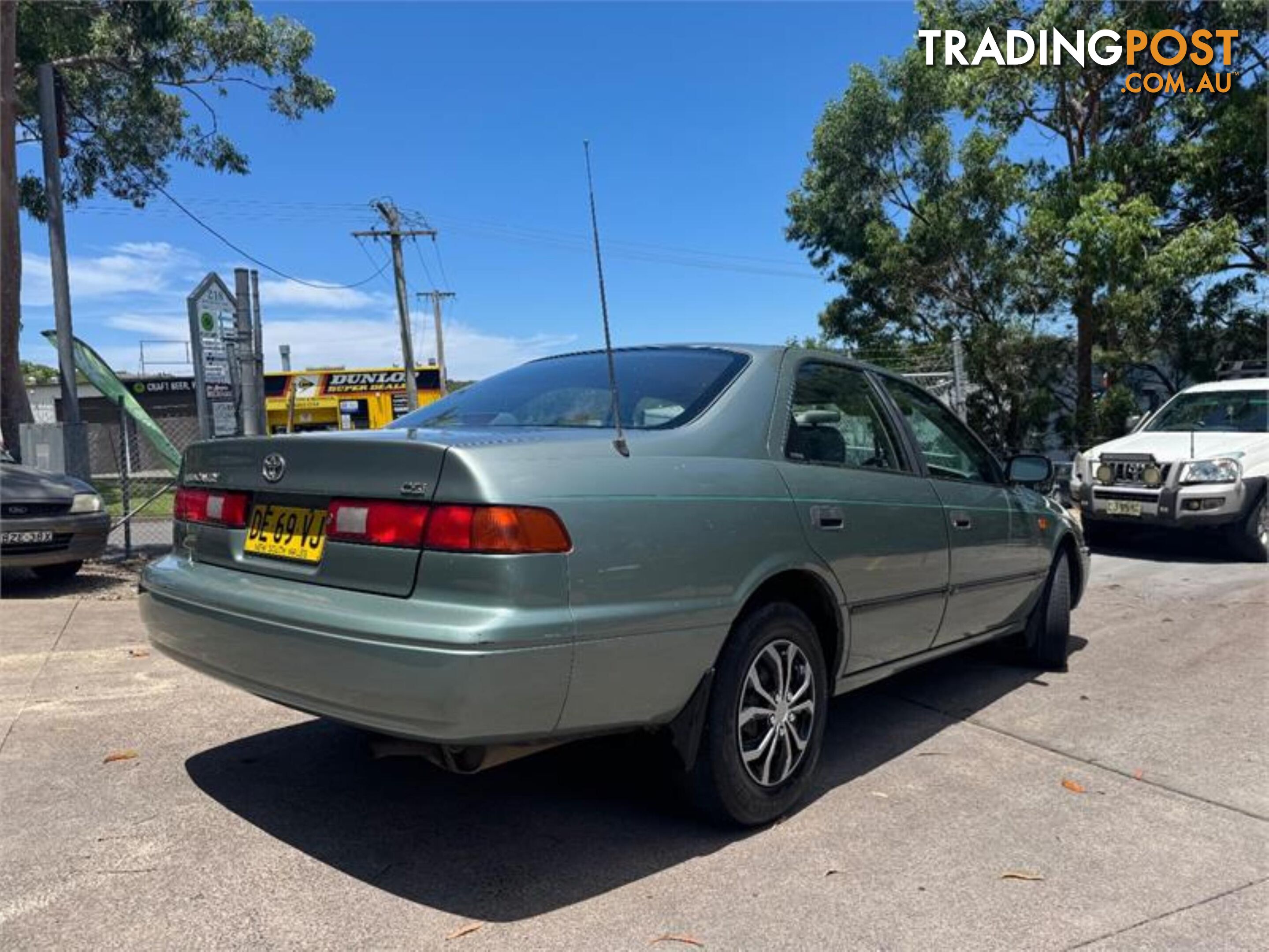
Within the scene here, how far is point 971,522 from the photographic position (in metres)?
4.38

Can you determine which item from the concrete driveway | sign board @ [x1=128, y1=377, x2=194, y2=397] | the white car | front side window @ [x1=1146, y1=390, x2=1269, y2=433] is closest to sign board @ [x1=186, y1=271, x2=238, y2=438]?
the concrete driveway

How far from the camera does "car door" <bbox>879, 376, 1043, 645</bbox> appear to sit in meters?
4.27

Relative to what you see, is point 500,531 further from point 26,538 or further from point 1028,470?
point 26,538

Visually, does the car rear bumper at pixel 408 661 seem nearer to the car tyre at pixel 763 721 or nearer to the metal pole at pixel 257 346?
the car tyre at pixel 763 721

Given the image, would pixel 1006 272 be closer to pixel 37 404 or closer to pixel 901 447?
pixel 901 447

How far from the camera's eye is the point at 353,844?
3078 mm

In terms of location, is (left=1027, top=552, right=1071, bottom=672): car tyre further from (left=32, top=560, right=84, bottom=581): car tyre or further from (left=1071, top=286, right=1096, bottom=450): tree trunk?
(left=1071, top=286, right=1096, bottom=450): tree trunk

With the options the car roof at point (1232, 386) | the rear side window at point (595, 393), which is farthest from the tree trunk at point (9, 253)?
the car roof at point (1232, 386)

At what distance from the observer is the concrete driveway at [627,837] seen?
262 cm

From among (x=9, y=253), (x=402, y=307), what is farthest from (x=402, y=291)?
(x=9, y=253)

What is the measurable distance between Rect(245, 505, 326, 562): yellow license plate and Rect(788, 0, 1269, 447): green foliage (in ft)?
42.1

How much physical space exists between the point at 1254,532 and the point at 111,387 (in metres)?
11.7

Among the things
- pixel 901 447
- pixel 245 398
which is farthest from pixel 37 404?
pixel 901 447

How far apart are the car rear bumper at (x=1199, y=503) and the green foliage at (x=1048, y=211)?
5.17m
